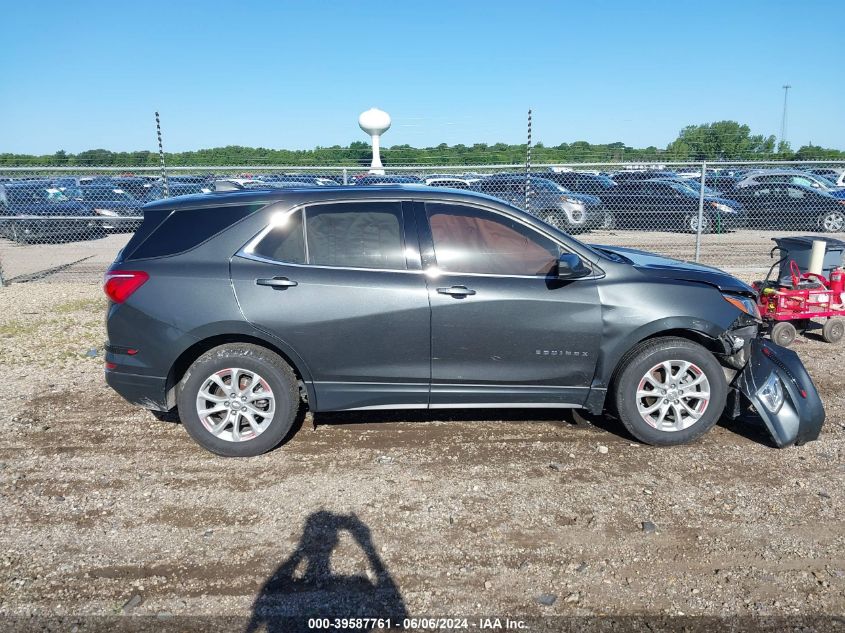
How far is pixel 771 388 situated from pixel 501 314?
195 centimetres

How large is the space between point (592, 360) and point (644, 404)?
1.63 ft

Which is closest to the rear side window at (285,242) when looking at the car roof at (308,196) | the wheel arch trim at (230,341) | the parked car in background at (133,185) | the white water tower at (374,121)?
the car roof at (308,196)

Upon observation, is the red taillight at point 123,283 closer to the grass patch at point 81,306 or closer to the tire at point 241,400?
the tire at point 241,400

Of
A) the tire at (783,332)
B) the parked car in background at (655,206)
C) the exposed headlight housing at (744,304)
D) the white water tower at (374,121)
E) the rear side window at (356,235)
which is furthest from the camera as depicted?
the white water tower at (374,121)

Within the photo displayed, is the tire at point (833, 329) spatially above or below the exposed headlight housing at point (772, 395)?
below

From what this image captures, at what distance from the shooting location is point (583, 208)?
1495 centimetres

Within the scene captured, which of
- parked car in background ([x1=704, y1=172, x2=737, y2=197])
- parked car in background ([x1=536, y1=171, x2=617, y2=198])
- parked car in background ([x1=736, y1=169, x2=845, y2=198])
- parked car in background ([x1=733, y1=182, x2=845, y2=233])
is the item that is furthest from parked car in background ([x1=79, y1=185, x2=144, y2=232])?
parked car in background ([x1=736, y1=169, x2=845, y2=198])

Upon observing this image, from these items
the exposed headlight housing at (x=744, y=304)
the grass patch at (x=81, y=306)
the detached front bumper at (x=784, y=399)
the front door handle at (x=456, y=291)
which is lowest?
the grass patch at (x=81, y=306)

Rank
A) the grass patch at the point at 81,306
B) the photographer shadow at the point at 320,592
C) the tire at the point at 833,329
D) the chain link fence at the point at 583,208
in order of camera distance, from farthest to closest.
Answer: the chain link fence at the point at 583,208
the grass patch at the point at 81,306
the tire at the point at 833,329
the photographer shadow at the point at 320,592

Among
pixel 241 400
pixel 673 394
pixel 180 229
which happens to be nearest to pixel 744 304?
pixel 673 394

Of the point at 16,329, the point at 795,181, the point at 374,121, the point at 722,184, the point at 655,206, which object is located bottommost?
the point at 16,329

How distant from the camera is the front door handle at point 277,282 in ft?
13.5

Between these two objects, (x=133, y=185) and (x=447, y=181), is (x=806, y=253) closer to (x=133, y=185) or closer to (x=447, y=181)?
Result: (x=447, y=181)

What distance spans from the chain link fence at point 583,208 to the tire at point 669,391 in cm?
880
